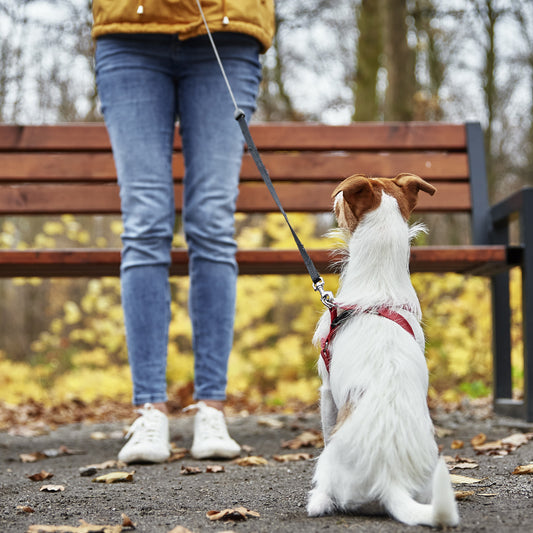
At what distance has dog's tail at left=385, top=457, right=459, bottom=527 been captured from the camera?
1539 mm

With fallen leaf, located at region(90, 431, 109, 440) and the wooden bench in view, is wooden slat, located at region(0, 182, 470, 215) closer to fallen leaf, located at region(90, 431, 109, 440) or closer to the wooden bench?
the wooden bench

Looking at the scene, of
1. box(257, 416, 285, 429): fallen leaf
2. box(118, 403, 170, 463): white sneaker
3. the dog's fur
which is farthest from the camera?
box(257, 416, 285, 429): fallen leaf

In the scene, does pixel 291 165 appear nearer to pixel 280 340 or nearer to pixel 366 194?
pixel 366 194

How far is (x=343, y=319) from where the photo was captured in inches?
76.1

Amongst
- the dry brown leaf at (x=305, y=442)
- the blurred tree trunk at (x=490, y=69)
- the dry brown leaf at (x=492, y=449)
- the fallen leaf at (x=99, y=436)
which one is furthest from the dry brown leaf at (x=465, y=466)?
the blurred tree trunk at (x=490, y=69)

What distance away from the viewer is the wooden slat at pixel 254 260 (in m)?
3.49

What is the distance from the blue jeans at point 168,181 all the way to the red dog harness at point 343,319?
1.15 metres

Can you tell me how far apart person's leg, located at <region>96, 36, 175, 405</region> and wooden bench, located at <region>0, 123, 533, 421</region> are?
3.03ft

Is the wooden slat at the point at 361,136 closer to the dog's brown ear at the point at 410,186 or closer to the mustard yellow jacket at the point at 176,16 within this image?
the mustard yellow jacket at the point at 176,16

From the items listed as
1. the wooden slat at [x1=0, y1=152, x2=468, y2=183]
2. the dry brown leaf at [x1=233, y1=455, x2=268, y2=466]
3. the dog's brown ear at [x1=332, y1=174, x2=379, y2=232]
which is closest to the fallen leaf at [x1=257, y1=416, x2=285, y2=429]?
the dry brown leaf at [x1=233, y1=455, x2=268, y2=466]

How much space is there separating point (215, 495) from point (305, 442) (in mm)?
1144

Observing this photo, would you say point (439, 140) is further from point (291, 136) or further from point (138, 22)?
point (138, 22)

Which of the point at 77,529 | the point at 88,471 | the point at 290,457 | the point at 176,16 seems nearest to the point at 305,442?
the point at 290,457

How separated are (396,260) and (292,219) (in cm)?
486
